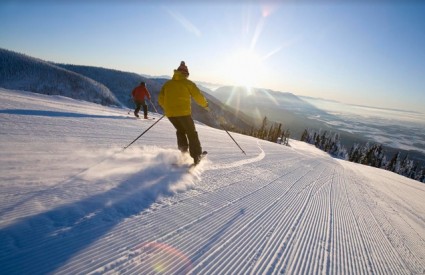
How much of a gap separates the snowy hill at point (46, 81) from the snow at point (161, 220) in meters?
142

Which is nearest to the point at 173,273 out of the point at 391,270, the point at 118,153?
the point at 391,270

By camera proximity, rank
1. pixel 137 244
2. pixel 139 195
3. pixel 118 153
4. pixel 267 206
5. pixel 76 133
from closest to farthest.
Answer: pixel 137 244 → pixel 139 195 → pixel 267 206 → pixel 118 153 → pixel 76 133

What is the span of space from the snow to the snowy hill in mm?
142494

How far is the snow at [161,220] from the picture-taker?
248 centimetres

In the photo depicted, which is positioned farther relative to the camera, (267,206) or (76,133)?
Result: (76,133)

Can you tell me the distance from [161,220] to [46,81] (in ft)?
566

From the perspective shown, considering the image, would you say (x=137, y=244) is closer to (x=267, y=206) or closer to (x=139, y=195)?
(x=139, y=195)

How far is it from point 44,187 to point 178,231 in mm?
1852

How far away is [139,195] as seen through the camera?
3877mm

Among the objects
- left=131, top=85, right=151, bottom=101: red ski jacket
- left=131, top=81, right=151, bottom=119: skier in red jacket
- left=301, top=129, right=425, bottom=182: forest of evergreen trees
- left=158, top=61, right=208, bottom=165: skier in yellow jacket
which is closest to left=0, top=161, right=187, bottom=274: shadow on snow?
left=158, top=61, right=208, bottom=165: skier in yellow jacket

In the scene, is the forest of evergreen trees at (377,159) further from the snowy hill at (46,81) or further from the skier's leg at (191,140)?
the skier's leg at (191,140)

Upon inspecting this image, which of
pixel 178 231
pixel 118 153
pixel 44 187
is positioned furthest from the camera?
pixel 118 153

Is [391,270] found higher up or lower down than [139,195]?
lower down

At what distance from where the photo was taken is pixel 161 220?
10.9 feet
